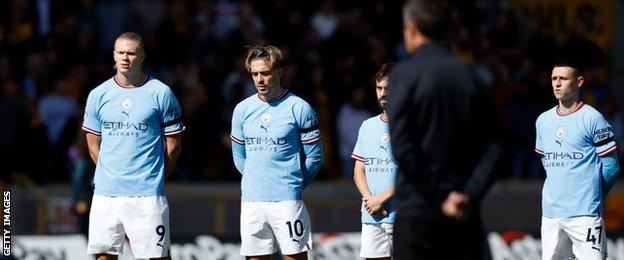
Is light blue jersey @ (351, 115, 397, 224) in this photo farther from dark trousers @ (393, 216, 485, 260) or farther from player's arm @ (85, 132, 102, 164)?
dark trousers @ (393, 216, 485, 260)

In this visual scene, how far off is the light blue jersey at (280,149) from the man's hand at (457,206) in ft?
12.5

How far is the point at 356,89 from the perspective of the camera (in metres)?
17.1

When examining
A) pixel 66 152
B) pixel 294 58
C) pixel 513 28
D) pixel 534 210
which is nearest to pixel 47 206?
pixel 66 152

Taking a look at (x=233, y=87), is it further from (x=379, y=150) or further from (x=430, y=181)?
(x=430, y=181)

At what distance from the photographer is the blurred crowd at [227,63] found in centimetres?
1625

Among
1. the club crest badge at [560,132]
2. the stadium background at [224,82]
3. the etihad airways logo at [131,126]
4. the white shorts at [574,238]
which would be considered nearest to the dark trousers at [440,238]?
the etihad airways logo at [131,126]

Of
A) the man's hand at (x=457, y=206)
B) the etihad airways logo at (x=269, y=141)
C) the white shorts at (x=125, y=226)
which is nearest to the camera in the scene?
the man's hand at (x=457, y=206)

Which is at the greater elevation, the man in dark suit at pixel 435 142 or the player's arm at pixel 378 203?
the man in dark suit at pixel 435 142

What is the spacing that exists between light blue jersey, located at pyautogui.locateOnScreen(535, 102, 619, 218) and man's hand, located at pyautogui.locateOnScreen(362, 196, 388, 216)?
141 centimetres

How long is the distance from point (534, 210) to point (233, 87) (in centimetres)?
423

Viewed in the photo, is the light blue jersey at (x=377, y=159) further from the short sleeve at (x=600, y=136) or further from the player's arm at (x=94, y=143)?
the player's arm at (x=94, y=143)

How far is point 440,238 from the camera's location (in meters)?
6.50

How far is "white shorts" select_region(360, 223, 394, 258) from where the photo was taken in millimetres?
10523

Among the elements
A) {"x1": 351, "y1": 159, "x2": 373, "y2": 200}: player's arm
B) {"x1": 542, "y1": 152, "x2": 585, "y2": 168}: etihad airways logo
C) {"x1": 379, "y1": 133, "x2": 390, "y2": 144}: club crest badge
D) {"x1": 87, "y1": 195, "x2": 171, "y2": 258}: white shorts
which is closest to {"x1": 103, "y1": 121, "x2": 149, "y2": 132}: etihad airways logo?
{"x1": 87, "y1": 195, "x2": 171, "y2": 258}: white shorts
